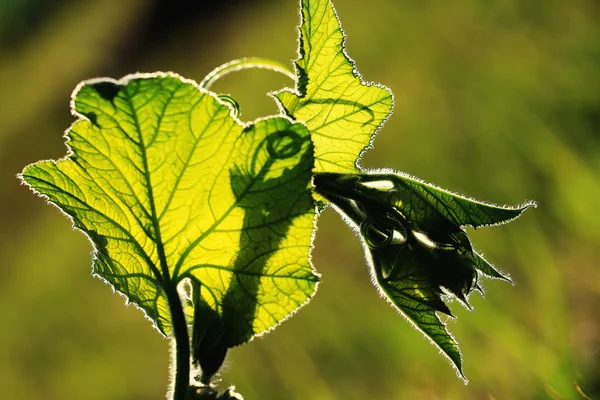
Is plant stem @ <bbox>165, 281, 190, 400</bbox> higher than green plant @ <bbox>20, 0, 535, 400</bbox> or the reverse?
the reverse

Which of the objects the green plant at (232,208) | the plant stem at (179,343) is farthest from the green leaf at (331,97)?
the plant stem at (179,343)

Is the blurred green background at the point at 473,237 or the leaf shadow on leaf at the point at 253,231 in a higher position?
the blurred green background at the point at 473,237

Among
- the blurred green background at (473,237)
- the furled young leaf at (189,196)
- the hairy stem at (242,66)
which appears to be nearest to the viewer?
the furled young leaf at (189,196)

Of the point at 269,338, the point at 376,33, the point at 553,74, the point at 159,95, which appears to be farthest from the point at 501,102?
the point at 159,95

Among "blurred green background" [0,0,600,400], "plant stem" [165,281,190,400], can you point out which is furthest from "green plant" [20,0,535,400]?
"blurred green background" [0,0,600,400]

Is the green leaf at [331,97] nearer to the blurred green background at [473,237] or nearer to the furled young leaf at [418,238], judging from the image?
the furled young leaf at [418,238]

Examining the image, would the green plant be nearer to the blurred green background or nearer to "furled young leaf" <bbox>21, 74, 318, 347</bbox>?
"furled young leaf" <bbox>21, 74, 318, 347</bbox>
